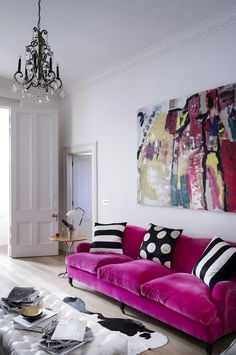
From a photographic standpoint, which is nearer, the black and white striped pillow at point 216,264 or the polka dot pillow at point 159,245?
the black and white striped pillow at point 216,264

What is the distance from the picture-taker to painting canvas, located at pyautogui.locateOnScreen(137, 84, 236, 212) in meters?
3.50

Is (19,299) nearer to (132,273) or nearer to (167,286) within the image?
(132,273)

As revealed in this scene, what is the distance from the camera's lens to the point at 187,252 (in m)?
3.55

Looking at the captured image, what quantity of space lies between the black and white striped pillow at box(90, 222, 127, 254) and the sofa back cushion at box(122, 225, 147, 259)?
0.07m

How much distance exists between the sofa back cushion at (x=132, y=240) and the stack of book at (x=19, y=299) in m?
1.63

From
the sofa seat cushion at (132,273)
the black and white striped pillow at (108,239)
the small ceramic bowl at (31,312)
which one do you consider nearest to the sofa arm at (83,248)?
the black and white striped pillow at (108,239)

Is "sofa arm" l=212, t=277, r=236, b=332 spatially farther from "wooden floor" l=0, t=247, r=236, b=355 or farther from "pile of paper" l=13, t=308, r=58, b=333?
"pile of paper" l=13, t=308, r=58, b=333

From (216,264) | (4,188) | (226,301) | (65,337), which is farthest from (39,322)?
(4,188)

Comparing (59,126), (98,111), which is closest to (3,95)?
(59,126)

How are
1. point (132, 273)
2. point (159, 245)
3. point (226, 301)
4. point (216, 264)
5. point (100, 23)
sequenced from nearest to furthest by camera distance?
point (226, 301), point (216, 264), point (132, 273), point (159, 245), point (100, 23)

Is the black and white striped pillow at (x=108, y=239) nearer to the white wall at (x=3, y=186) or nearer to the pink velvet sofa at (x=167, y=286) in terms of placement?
the pink velvet sofa at (x=167, y=286)

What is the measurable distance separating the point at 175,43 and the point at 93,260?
9.86 ft

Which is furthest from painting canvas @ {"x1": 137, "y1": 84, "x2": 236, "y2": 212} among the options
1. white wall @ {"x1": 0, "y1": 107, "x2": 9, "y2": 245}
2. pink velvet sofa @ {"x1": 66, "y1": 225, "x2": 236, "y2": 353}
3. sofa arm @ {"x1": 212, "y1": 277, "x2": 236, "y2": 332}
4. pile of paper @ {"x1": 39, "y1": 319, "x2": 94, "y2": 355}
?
Result: white wall @ {"x1": 0, "y1": 107, "x2": 9, "y2": 245}

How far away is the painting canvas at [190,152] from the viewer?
3.50 meters
